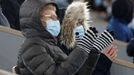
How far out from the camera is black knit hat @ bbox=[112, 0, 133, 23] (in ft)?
28.5

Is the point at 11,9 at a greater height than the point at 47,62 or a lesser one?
lesser

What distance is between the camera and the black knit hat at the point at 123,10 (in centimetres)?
869

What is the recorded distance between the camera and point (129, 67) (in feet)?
20.1

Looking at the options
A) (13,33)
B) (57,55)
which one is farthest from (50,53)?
(13,33)

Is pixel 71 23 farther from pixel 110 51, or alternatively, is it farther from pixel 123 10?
pixel 123 10

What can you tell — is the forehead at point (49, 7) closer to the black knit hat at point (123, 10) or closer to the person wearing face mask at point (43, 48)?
the person wearing face mask at point (43, 48)

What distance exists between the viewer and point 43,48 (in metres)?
5.17

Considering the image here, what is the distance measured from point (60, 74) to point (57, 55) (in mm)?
223

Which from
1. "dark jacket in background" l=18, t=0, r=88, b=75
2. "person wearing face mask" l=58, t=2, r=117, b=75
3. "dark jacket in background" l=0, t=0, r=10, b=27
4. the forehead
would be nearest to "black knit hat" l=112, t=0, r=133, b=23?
"dark jacket in background" l=0, t=0, r=10, b=27

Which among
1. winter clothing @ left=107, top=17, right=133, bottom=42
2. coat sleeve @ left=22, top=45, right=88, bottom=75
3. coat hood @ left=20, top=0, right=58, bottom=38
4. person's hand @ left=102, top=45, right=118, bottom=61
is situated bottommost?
winter clothing @ left=107, top=17, right=133, bottom=42

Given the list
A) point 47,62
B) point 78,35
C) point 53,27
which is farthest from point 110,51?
point 47,62

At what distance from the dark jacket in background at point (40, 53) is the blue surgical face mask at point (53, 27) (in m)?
0.06

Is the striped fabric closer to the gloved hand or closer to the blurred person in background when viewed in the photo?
the gloved hand

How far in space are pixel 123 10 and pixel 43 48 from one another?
12.4 ft
